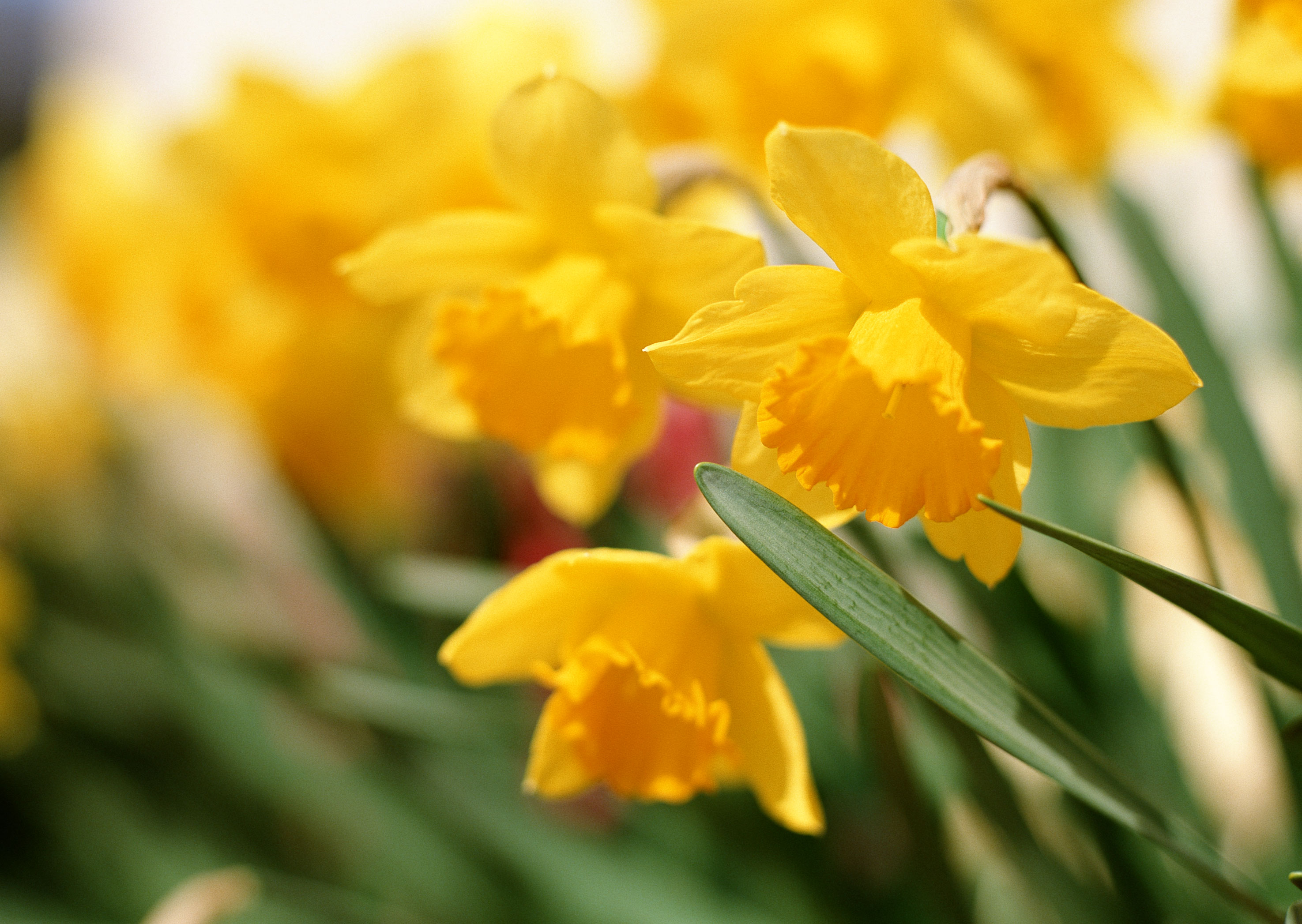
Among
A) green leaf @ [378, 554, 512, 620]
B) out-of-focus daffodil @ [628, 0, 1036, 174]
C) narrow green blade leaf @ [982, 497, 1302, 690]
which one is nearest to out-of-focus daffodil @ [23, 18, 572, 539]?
out-of-focus daffodil @ [628, 0, 1036, 174]

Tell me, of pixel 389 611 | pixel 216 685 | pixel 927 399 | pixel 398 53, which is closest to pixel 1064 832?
pixel 927 399

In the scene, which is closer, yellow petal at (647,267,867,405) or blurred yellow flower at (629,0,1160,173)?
yellow petal at (647,267,867,405)

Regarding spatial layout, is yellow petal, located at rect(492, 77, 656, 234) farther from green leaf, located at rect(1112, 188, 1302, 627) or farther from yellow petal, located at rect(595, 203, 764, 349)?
green leaf, located at rect(1112, 188, 1302, 627)

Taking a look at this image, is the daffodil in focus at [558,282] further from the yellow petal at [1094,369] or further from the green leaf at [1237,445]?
the green leaf at [1237,445]

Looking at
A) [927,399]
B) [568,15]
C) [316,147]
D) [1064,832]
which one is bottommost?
[1064,832]

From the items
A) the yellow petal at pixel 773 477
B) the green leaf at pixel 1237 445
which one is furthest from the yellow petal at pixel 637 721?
the green leaf at pixel 1237 445

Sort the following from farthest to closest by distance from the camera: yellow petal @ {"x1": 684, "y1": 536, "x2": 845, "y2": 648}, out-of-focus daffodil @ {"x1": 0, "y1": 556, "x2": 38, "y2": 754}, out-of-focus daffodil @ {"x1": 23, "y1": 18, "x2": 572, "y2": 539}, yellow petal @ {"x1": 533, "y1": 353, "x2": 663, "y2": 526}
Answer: out-of-focus daffodil @ {"x1": 0, "y1": 556, "x2": 38, "y2": 754} → out-of-focus daffodil @ {"x1": 23, "y1": 18, "x2": 572, "y2": 539} → yellow petal @ {"x1": 533, "y1": 353, "x2": 663, "y2": 526} → yellow petal @ {"x1": 684, "y1": 536, "x2": 845, "y2": 648}

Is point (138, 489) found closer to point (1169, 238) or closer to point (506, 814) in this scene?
point (506, 814)
